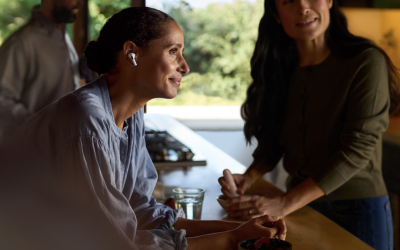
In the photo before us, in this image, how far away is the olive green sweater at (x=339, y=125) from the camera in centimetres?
143

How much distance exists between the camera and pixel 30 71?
8.09 feet

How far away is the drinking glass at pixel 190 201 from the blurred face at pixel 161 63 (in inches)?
15.5

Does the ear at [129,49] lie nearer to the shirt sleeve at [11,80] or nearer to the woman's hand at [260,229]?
the woman's hand at [260,229]

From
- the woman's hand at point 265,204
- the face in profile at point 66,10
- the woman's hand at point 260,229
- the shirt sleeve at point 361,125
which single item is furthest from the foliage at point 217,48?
the woman's hand at point 260,229

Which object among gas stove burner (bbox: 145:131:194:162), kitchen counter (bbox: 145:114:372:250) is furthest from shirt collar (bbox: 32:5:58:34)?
kitchen counter (bbox: 145:114:372:250)

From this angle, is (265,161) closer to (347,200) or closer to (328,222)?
(347,200)

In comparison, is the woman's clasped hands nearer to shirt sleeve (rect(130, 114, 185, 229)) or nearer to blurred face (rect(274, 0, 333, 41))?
shirt sleeve (rect(130, 114, 185, 229))

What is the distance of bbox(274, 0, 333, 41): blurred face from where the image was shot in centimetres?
152

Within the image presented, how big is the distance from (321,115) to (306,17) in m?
0.37

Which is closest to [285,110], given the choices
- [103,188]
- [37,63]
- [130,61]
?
[130,61]

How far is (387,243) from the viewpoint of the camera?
1526mm

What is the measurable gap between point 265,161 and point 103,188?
1064 millimetres

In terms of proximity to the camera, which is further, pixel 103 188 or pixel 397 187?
pixel 397 187

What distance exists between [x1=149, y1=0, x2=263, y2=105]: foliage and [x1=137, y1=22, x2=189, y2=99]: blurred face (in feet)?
13.1
